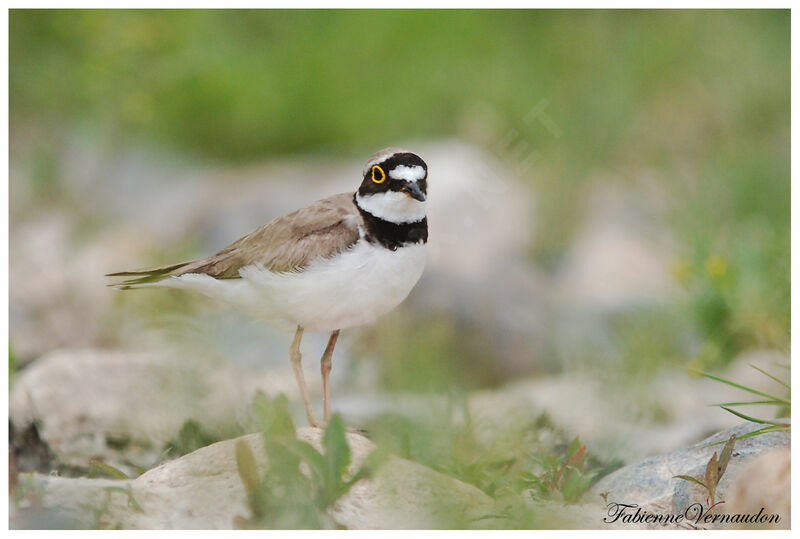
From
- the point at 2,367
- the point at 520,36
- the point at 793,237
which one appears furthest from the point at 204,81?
the point at 793,237

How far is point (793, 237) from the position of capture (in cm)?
418

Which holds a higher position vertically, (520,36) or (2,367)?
(520,36)

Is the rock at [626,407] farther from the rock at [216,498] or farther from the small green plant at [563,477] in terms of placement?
the rock at [216,498]

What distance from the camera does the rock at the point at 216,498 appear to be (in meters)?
3.35

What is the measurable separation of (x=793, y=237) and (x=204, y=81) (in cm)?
491

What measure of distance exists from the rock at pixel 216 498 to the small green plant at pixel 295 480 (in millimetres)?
49

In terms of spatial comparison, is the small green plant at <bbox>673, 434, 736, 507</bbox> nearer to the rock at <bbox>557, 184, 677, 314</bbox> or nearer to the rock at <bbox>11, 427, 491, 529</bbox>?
the rock at <bbox>11, 427, 491, 529</bbox>

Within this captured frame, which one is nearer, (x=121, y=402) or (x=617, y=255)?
(x=121, y=402)

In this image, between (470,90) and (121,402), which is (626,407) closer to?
(121,402)

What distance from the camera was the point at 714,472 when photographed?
11.7ft

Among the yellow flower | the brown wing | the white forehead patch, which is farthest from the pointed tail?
the yellow flower

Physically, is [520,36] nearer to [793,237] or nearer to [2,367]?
[793,237]

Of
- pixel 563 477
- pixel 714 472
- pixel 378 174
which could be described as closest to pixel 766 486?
pixel 714 472

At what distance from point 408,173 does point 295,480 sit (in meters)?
1.06
